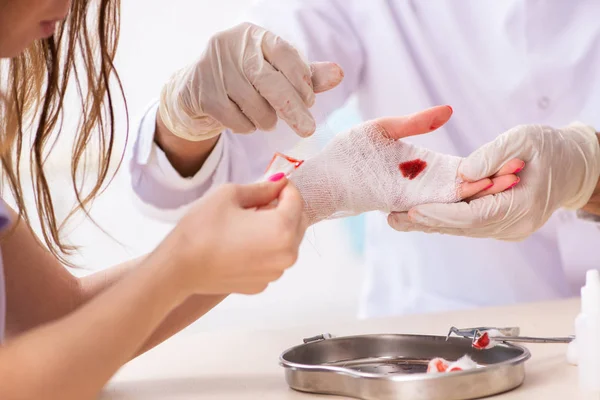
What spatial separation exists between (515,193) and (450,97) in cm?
65

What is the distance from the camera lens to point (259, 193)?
0.86m

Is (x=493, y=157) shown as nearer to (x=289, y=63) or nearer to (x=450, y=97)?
(x=289, y=63)

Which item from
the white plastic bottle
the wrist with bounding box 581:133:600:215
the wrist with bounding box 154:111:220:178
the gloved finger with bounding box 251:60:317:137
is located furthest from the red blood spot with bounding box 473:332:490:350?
the wrist with bounding box 154:111:220:178

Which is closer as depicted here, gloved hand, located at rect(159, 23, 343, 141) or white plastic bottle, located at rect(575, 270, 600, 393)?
white plastic bottle, located at rect(575, 270, 600, 393)

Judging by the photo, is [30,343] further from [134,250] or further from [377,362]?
[134,250]

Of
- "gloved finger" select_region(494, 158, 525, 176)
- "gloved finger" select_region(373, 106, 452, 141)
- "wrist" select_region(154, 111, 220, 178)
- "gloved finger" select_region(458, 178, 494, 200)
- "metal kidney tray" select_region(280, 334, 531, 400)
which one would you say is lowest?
"metal kidney tray" select_region(280, 334, 531, 400)

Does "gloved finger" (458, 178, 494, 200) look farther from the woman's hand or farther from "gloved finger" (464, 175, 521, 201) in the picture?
the woman's hand

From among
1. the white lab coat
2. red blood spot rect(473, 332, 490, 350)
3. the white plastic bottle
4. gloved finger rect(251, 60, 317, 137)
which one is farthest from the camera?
the white lab coat

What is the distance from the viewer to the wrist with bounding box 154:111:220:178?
1485mm

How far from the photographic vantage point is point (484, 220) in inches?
44.9

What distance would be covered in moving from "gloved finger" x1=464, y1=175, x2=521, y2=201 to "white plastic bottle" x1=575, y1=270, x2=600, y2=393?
0.30 metres

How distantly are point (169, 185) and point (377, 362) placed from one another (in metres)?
0.70

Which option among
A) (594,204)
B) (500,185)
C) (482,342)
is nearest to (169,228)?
(594,204)

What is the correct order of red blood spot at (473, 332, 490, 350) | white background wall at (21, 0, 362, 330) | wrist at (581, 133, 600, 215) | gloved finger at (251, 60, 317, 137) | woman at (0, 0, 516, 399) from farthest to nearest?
white background wall at (21, 0, 362, 330) < wrist at (581, 133, 600, 215) < gloved finger at (251, 60, 317, 137) < red blood spot at (473, 332, 490, 350) < woman at (0, 0, 516, 399)
